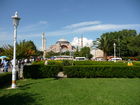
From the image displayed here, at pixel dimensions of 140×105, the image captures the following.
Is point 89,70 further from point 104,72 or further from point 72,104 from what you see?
point 72,104

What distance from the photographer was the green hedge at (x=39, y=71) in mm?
15789

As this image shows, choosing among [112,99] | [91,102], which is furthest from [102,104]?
[112,99]

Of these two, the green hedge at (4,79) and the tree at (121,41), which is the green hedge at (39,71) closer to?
the green hedge at (4,79)

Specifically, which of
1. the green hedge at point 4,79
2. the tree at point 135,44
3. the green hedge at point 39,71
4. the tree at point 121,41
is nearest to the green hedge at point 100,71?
the green hedge at point 39,71

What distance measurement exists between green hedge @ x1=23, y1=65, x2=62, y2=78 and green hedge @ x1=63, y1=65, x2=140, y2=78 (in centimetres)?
116

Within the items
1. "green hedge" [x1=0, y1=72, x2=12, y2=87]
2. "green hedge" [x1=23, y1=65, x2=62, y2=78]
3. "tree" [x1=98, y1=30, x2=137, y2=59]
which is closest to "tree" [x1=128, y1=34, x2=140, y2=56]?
"tree" [x1=98, y1=30, x2=137, y2=59]

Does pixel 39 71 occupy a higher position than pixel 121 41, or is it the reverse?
pixel 121 41

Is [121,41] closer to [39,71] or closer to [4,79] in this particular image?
[39,71]

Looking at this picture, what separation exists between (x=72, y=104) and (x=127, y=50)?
76840 mm

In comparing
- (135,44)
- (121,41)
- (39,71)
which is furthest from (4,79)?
(121,41)

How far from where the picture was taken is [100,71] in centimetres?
1673

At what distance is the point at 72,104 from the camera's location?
6715 millimetres

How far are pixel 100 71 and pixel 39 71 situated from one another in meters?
5.84

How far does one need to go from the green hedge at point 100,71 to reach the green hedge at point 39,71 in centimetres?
116
